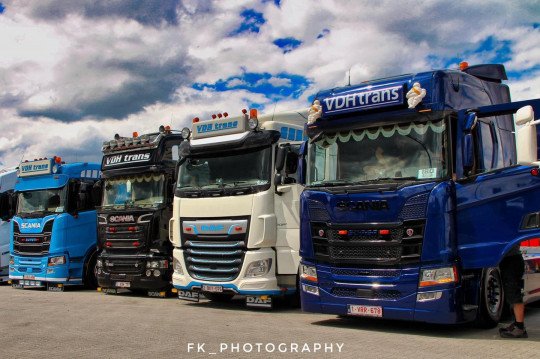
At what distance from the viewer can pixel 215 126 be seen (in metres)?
11.6

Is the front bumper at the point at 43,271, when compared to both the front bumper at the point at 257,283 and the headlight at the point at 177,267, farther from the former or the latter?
the front bumper at the point at 257,283

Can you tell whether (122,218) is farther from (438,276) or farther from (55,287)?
(438,276)

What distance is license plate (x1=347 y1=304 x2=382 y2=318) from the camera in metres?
8.12

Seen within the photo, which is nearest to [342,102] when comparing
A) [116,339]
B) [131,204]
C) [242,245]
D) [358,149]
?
[358,149]

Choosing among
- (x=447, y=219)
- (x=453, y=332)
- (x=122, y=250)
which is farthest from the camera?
(x=122, y=250)

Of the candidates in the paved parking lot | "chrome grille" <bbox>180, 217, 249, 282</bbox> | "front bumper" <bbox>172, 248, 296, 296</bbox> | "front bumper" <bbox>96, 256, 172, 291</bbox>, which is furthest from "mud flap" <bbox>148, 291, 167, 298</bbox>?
"front bumper" <bbox>172, 248, 296, 296</bbox>

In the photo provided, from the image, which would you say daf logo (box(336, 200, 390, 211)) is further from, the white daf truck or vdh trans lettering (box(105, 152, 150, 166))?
vdh trans lettering (box(105, 152, 150, 166))

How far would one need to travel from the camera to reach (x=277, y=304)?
479 inches

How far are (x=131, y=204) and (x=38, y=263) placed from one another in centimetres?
420

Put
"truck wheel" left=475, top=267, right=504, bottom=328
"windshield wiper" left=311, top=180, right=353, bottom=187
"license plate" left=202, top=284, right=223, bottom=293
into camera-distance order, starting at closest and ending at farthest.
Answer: "truck wheel" left=475, top=267, right=504, bottom=328 → "windshield wiper" left=311, top=180, right=353, bottom=187 → "license plate" left=202, top=284, right=223, bottom=293

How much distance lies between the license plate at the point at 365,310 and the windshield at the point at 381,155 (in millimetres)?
1774

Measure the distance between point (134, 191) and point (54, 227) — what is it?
328cm

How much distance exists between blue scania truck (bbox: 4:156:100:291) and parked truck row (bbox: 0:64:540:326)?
4737 millimetres

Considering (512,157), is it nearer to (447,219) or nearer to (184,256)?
(447,219)
